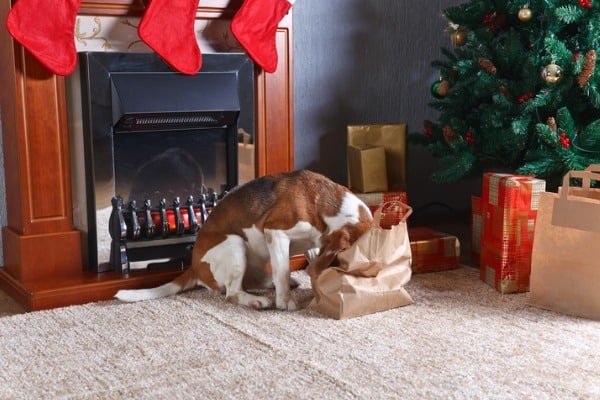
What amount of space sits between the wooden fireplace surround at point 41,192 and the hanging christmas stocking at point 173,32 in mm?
81

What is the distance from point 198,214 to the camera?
2826mm

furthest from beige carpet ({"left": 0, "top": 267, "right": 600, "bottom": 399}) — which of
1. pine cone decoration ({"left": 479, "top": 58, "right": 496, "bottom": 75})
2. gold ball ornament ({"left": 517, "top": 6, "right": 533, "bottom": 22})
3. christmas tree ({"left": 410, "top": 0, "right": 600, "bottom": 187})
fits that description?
gold ball ornament ({"left": 517, "top": 6, "right": 533, "bottom": 22})

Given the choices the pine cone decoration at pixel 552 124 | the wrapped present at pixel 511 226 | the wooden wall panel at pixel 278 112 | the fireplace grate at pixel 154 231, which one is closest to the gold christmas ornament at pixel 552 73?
the pine cone decoration at pixel 552 124

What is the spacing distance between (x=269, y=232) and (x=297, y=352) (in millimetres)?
481

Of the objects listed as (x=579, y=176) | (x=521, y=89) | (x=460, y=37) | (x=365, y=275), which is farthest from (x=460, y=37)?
(x=365, y=275)

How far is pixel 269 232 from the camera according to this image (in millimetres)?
2400

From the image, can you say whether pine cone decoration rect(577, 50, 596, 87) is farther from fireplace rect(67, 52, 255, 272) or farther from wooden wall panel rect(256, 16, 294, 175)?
fireplace rect(67, 52, 255, 272)

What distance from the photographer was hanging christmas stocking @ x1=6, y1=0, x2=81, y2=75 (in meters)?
2.38

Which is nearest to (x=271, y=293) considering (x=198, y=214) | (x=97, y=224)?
(x=198, y=214)

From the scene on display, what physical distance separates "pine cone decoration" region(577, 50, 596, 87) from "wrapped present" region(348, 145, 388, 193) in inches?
31.2

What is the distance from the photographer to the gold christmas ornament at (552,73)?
2615 millimetres

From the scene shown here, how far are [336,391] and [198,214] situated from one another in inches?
47.3

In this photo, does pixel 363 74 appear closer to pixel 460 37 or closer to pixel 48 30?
pixel 460 37

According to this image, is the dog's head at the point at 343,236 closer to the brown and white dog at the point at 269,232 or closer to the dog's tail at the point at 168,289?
the brown and white dog at the point at 269,232
